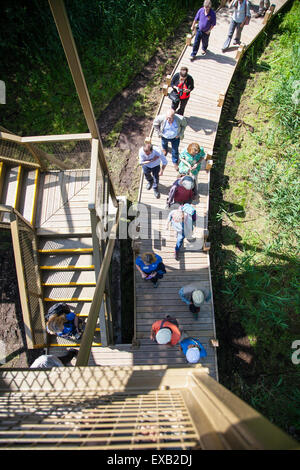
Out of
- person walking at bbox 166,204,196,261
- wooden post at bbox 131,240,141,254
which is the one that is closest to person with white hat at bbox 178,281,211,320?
person walking at bbox 166,204,196,261

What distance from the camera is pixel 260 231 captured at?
6531 millimetres

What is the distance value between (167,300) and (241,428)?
4143 mm

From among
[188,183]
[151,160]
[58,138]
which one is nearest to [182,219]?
[188,183]

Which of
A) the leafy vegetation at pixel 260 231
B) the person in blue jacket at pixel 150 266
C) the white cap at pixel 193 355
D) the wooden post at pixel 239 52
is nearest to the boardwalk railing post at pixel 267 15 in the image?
the leafy vegetation at pixel 260 231

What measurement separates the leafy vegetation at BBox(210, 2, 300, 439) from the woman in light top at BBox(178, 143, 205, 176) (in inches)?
63.0

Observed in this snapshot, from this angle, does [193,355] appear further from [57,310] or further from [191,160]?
[191,160]

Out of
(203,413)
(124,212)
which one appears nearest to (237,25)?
(124,212)

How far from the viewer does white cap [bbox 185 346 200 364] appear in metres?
4.03

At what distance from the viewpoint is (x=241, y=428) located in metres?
1.19

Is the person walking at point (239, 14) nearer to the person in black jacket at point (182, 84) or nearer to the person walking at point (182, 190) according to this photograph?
the person in black jacket at point (182, 84)

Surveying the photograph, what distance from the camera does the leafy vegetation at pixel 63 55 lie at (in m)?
7.76

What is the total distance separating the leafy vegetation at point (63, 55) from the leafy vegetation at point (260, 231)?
3.22 meters

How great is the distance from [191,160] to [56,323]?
3.93 metres
